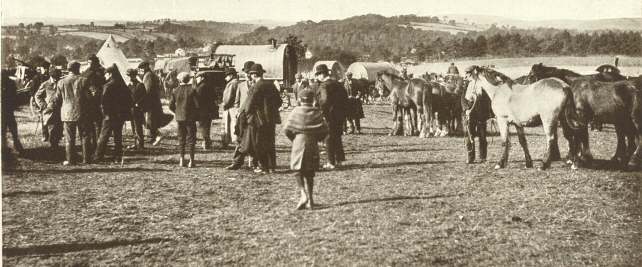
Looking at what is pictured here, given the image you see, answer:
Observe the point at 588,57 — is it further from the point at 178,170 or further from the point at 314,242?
the point at 314,242

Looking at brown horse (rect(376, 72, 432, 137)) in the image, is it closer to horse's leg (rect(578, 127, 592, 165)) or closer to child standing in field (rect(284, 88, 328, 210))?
horse's leg (rect(578, 127, 592, 165))

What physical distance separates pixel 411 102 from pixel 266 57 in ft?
67.3

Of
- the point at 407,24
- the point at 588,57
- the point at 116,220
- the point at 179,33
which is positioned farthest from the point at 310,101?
the point at 407,24

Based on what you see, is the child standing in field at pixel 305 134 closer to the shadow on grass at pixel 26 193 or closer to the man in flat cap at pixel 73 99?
the shadow on grass at pixel 26 193

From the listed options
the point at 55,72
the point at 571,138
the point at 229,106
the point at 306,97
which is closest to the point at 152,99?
the point at 229,106

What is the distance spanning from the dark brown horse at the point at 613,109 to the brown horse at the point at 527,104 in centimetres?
45

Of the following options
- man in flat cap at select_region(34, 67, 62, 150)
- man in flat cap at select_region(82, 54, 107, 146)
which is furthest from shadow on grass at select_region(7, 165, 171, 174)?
man in flat cap at select_region(34, 67, 62, 150)

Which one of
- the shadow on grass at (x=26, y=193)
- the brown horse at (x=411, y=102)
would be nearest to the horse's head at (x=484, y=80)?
the brown horse at (x=411, y=102)

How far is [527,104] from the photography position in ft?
36.6

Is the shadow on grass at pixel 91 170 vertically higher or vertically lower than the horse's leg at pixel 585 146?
lower

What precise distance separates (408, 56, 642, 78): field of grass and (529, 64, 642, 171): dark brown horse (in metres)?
5.40

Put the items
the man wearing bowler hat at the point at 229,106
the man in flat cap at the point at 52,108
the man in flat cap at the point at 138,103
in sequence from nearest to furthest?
the man in flat cap at the point at 52,108
the man wearing bowler hat at the point at 229,106
the man in flat cap at the point at 138,103

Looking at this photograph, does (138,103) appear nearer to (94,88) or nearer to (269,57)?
(94,88)

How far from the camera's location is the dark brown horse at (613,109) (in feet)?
35.6
